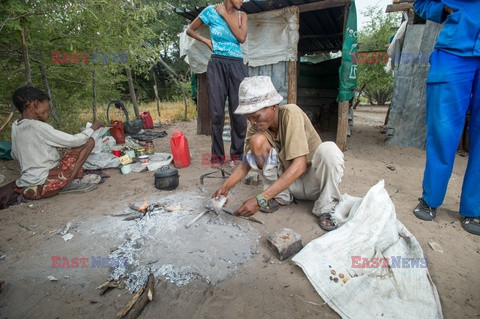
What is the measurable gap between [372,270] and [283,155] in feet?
3.37

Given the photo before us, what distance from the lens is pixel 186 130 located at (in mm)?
6945

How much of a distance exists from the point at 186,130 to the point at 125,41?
3.46 m

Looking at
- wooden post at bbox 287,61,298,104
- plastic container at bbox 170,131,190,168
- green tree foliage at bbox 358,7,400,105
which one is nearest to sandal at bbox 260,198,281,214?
plastic container at bbox 170,131,190,168

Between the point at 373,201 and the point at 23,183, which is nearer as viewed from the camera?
the point at 373,201

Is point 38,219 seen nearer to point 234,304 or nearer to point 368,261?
point 234,304

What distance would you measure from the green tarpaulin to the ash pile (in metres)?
3.40

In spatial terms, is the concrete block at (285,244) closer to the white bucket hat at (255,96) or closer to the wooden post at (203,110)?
the white bucket hat at (255,96)

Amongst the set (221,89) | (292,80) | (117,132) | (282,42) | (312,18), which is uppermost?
(312,18)

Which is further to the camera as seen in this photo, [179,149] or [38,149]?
[179,149]

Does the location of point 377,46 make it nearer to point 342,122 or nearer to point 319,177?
point 342,122

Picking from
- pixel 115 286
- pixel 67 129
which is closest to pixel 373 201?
pixel 115 286

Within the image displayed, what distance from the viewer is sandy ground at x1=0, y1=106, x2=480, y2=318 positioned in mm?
1353

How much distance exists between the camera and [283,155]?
6.63 feet

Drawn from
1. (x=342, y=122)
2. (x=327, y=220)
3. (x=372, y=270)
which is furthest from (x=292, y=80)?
(x=372, y=270)
